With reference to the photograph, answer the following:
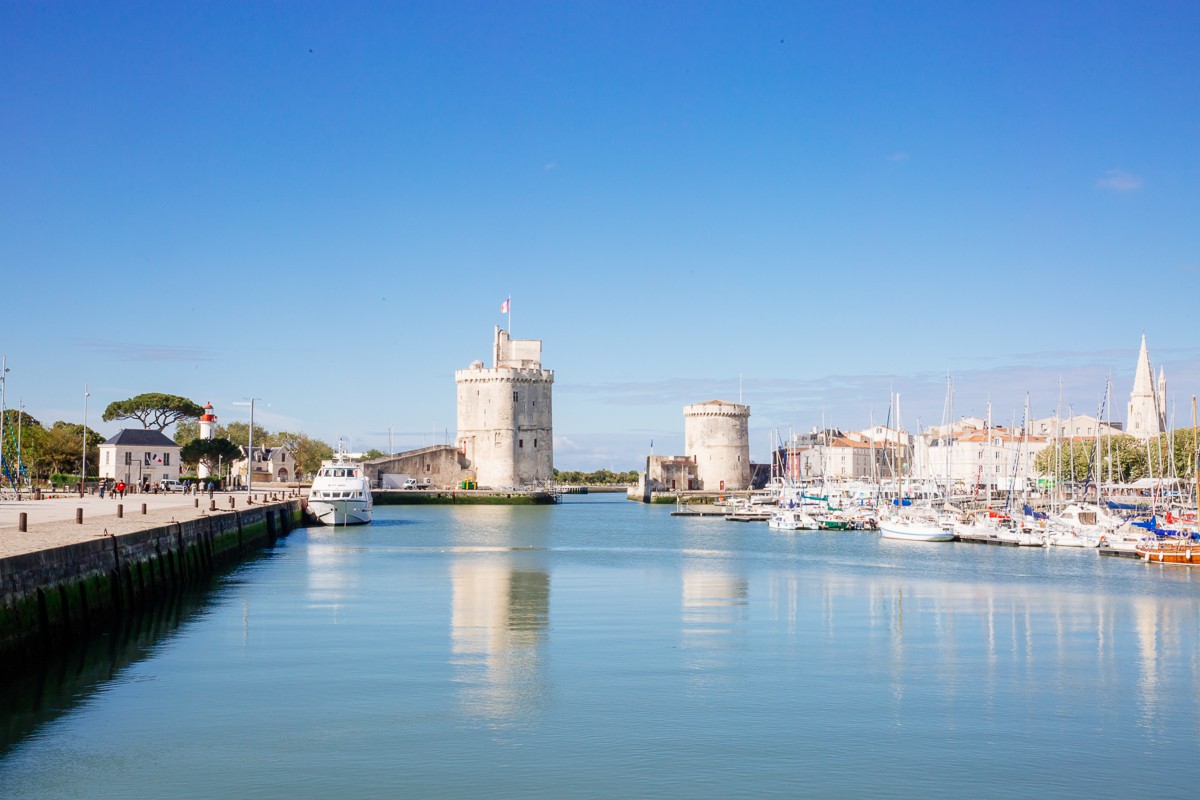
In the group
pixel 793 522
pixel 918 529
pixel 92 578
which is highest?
pixel 92 578

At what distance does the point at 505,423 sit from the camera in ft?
255

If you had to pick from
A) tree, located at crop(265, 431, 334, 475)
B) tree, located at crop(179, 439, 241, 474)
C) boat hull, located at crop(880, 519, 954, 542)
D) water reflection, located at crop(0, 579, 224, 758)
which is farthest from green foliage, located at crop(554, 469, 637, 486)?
water reflection, located at crop(0, 579, 224, 758)

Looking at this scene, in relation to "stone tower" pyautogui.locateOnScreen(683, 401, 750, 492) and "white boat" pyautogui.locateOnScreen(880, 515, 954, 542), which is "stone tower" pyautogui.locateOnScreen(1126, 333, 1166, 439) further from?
"white boat" pyautogui.locateOnScreen(880, 515, 954, 542)

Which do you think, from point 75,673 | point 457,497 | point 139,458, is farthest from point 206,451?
point 75,673

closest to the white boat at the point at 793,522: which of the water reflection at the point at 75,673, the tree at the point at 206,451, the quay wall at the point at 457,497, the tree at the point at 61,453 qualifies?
the quay wall at the point at 457,497

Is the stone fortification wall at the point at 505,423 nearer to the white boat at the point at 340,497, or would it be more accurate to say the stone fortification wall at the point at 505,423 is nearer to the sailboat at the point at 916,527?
the white boat at the point at 340,497

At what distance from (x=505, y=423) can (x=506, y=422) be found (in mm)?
93

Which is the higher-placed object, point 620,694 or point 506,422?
point 506,422

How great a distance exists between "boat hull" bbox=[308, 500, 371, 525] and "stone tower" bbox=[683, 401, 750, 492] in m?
41.8

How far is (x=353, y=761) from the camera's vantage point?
37.1ft

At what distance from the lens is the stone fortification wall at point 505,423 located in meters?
77.7

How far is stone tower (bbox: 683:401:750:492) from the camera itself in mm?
87375

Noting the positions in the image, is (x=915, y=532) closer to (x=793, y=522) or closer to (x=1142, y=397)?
(x=793, y=522)

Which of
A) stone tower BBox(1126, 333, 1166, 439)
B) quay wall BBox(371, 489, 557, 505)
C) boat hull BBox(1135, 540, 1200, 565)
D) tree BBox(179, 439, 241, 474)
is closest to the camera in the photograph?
boat hull BBox(1135, 540, 1200, 565)
